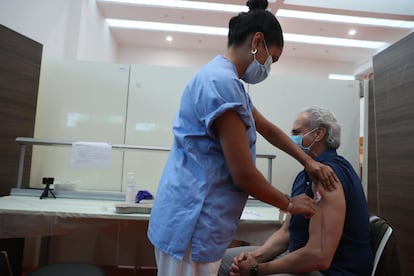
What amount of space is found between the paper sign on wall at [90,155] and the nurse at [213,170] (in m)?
1.05

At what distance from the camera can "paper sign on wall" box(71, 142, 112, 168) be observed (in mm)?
1638

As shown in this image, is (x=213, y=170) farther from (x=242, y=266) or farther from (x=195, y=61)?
(x=195, y=61)

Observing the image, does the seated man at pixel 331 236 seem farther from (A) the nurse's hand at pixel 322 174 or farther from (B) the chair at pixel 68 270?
(B) the chair at pixel 68 270

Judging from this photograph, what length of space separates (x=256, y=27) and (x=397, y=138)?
1.44 metres

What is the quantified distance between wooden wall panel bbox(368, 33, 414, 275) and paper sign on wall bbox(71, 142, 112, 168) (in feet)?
5.88

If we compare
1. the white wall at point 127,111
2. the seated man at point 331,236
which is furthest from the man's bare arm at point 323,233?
the white wall at point 127,111

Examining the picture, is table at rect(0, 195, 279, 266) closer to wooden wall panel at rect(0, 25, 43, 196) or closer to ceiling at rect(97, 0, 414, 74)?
wooden wall panel at rect(0, 25, 43, 196)

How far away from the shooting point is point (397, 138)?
5.46 ft

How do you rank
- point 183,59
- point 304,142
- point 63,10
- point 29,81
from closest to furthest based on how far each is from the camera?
point 304,142 → point 29,81 → point 63,10 → point 183,59

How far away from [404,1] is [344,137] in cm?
285

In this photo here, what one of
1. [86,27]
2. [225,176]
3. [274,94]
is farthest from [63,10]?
[225,176]

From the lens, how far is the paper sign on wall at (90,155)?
1638 mm

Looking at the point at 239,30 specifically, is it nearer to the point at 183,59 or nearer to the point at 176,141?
the point at 176,141

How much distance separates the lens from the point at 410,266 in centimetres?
154
